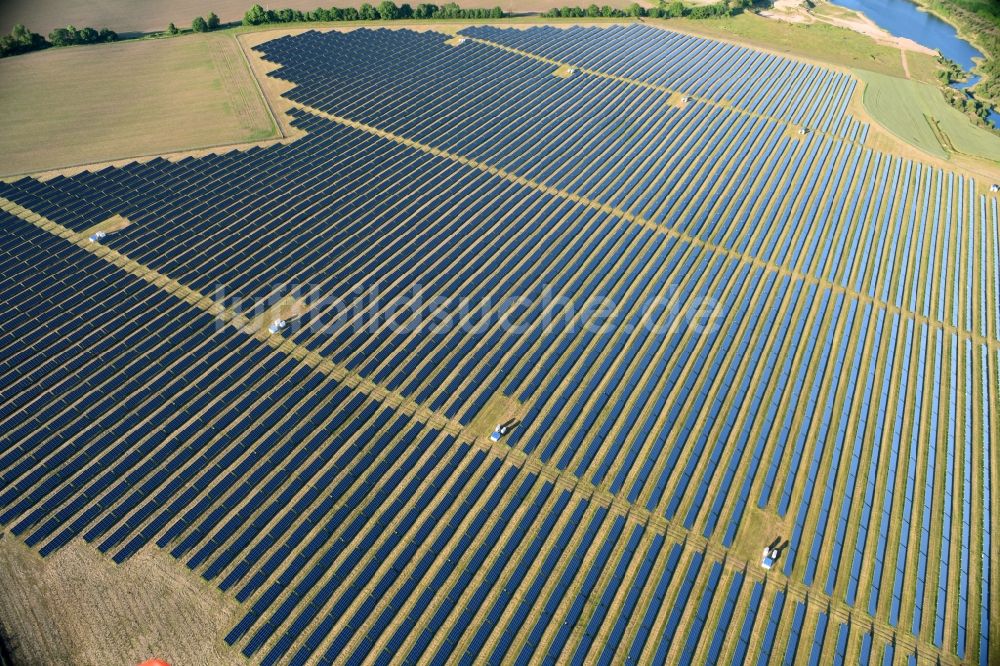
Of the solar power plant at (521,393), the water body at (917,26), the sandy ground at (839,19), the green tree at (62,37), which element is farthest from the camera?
the sandy ground at (839,19)

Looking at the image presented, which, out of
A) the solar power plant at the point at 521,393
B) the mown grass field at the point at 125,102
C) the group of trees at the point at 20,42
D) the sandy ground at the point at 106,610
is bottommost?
the sandy ground at the point at 106,610

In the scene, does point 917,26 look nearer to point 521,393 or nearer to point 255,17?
point 255,17

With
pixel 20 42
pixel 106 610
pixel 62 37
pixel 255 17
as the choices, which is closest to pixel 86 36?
pixel 62 37

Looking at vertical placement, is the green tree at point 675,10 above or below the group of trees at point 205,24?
above

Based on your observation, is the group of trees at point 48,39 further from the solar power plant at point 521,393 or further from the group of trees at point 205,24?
the solar power plant at point 521,393

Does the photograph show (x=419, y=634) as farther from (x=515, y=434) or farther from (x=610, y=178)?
(x=610, y=178)

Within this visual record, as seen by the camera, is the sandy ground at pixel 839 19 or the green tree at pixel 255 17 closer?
the green tree at pixel 255 17

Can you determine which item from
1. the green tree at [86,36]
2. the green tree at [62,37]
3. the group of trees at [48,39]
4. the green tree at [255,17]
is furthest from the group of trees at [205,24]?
the green tree at [62,37]

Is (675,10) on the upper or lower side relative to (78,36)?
upper
